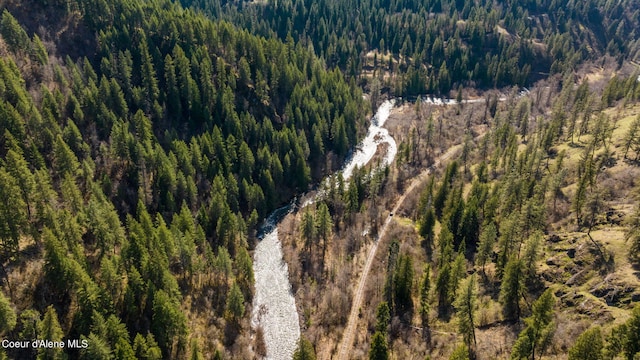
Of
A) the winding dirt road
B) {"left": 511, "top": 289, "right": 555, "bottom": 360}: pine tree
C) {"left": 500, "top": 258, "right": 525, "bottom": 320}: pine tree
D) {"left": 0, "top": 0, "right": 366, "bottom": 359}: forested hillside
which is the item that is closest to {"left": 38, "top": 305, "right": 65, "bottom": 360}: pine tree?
{"left": 0, "top": 0, "right": 366, "bottom": 359}: forested hillside

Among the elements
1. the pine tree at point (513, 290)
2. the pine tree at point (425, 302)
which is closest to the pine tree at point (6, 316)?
the pine tree at point (425, 302)

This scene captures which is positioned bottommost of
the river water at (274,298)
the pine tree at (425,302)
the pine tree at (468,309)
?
the river water at (274,298)

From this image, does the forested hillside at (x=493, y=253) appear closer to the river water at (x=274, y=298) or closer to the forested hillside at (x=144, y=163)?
the river water at (x=274, y=298)

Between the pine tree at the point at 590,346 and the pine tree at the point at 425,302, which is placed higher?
the pine tree at the point at 590,346

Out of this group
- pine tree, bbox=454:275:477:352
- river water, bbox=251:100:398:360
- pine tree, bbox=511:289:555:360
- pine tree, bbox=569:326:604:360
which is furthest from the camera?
river water, bbox=251:100:398:360

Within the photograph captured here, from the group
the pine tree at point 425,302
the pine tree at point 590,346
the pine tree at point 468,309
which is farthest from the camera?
the pine tree at point 425,302

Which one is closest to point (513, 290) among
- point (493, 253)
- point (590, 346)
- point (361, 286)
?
point (590, 346)

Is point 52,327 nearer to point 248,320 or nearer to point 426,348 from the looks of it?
point 248,320

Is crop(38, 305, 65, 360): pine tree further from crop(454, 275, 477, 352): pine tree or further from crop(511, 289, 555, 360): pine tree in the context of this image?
crop(511, 289, 555, 360): pine tree

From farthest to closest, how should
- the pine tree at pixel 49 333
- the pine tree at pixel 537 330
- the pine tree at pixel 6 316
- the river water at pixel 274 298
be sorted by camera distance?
1. the river water at pixel 274 298
2. the pine tree at pixel 537 330
3. the pine tree at pixel 49 333
4. the pine tree at pixel 6 316
